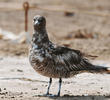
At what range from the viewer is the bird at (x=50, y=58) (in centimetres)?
882

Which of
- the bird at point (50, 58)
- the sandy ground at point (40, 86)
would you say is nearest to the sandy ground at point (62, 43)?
the sandy ground at point (40, 86)

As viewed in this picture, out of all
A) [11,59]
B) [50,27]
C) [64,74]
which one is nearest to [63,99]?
[64,74]

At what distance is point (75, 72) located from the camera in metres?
9.16

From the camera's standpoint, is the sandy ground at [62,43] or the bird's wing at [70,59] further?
the sandy ground at [62,43]

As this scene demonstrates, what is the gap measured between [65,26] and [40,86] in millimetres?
11221

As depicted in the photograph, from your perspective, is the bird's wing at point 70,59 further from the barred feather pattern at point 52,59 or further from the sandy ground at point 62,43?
the sandy ground at point 62,43

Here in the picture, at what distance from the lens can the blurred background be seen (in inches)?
602

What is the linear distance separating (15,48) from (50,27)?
18.5 feet

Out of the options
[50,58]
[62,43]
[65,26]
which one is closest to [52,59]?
[50,58]

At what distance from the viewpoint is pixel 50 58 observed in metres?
8.85

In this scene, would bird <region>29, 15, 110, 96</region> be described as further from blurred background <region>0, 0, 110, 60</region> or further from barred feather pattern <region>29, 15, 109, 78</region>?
blurred background <region>0, 0, 110, 60</region>

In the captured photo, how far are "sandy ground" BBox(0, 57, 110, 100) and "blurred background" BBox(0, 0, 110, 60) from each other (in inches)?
106

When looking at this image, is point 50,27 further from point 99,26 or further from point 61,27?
point 99,26

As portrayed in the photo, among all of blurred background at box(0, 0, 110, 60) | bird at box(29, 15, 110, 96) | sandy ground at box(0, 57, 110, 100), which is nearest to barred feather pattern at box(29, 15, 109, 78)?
bird at box(29, 15, 110, 96)
